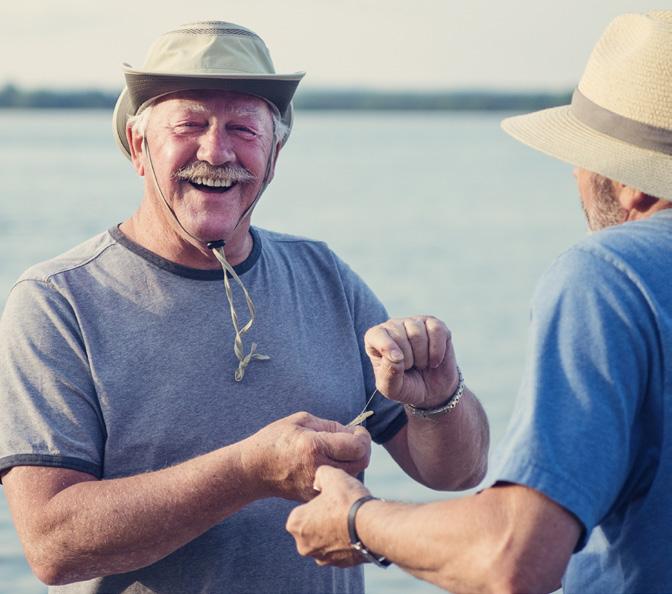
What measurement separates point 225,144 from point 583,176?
1258 millimetres

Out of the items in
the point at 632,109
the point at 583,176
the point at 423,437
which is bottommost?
the point at 423,437

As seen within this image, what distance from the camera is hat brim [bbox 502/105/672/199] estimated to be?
2393 mm

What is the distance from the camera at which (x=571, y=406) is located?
2.17 meters

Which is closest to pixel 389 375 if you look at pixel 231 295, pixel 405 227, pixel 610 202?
pixel 231 295

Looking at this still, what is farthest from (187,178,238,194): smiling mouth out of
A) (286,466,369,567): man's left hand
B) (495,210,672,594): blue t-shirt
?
(495,210,672,594): blue t-shirt

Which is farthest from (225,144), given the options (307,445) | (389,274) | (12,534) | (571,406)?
(389,274)

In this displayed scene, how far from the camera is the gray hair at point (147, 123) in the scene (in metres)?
3.53

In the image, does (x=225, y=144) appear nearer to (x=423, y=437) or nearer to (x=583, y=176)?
(x=423, y=437)

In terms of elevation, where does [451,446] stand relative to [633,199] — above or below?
below

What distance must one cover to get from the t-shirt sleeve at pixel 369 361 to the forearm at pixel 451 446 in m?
0.07

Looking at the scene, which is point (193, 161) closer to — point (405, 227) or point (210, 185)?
point (210, 185)

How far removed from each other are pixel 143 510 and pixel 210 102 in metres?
1.21

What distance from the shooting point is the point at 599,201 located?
2.55m

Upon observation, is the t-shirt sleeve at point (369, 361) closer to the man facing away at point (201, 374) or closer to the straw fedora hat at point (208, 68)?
the man facing away at point (201, 374)
